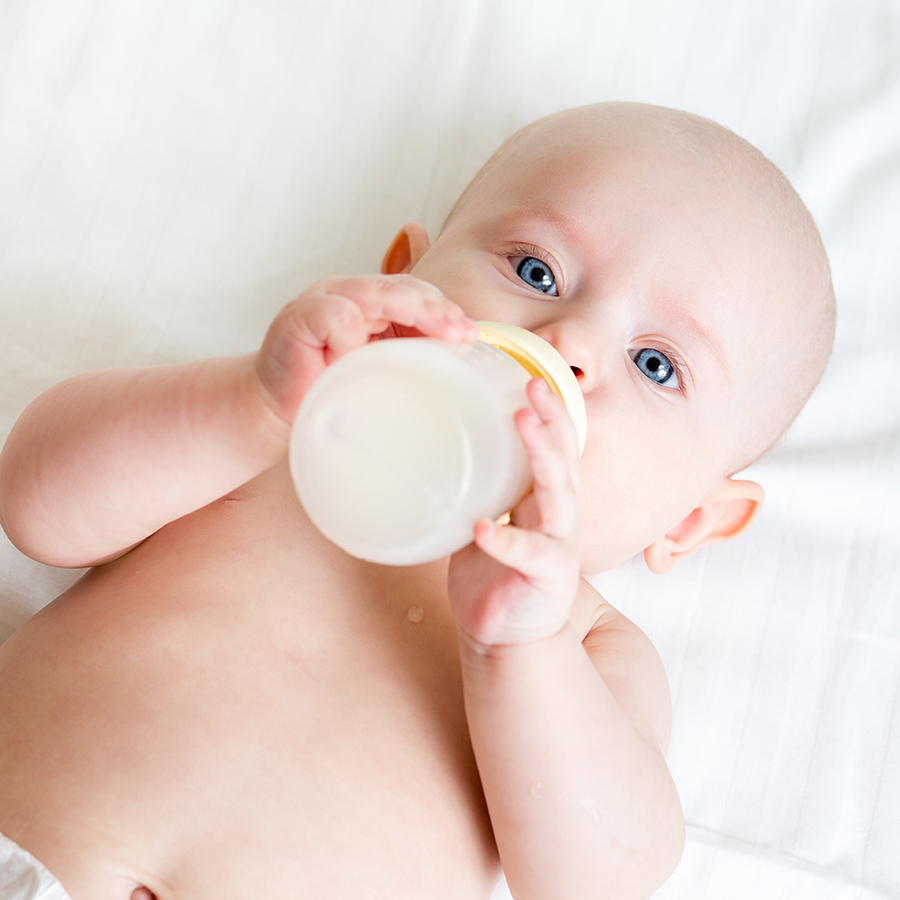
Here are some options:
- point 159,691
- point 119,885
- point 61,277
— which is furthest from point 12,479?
point 61,277

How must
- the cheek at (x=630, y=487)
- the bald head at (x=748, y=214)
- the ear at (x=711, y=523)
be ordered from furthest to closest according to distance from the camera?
the ear at (x=711, y=523) → the bald head at (x=748, y=214) → the cheek at (x=630, y=487)

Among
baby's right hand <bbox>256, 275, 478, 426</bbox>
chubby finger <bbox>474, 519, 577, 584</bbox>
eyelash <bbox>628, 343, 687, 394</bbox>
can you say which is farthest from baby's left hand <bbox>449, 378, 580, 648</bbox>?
eyelash <bbox>628, 343, 687, 394</bbox>

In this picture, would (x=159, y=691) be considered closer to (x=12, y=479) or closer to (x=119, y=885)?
(x=119, y=885)

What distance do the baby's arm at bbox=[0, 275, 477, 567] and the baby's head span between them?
25 cm

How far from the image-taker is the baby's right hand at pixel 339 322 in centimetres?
87

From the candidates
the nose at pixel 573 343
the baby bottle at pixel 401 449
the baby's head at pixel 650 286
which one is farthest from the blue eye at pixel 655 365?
the baby bottle at pixel 401 449

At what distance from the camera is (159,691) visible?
1.05 meters

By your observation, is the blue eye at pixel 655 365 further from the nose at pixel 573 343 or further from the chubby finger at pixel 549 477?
the chubby finger at pixel 549 477

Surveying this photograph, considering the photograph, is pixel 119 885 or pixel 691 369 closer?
pixel 119 885

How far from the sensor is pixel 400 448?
0.77 meters

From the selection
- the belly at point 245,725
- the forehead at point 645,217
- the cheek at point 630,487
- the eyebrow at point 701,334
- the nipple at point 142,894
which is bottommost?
the nipple at point 142,894

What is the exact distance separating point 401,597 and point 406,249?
2.06 ft

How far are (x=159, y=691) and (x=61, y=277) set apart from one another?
0.86m

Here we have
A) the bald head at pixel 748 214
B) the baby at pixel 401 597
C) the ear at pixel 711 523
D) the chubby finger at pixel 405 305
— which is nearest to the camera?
the chubby finger at pixel 405 305
